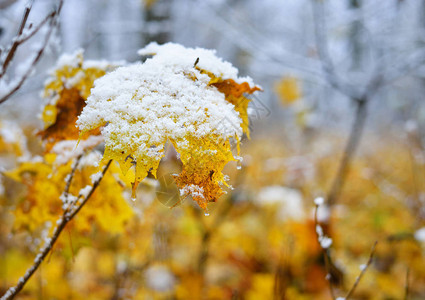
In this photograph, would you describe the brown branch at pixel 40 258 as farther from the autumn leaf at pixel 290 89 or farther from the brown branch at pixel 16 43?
the autumn leaf at pixel 290 89

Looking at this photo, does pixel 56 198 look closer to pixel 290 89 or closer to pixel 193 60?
pixel 193 60

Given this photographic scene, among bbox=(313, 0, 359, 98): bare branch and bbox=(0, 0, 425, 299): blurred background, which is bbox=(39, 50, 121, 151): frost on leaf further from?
bbox=(313, 0, 359, 98): bare branch

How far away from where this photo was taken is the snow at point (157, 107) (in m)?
0.59

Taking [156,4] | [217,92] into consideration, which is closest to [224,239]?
[217,92]

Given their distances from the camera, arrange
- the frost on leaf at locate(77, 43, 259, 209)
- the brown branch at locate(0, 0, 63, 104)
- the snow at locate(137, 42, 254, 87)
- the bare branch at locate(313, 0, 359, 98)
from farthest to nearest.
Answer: the bare branch at locate(313, 0, 359, 98) < the brown branch at locate(0, 0, 63, 104) < the snow at locate(137, 42, 254, 87) < the frost on leaf at locate(77, 43, 259, 209)

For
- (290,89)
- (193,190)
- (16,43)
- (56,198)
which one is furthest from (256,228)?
(290,89)

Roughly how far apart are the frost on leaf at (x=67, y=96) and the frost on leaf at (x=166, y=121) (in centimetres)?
29

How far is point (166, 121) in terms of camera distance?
614 millimetres

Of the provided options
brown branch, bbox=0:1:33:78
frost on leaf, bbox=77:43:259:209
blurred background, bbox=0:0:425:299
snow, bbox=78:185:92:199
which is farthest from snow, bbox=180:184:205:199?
blurred background, bbox=0:0:425:299

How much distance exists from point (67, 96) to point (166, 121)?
1.60 ft

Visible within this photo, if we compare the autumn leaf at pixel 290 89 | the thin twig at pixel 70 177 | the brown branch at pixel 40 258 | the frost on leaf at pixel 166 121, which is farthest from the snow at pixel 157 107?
the autumn leaf at pixel 290 89

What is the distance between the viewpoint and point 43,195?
3.34ft

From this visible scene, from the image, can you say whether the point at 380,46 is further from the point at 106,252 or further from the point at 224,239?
the point at 106,252

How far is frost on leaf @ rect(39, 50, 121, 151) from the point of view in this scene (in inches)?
35.6
